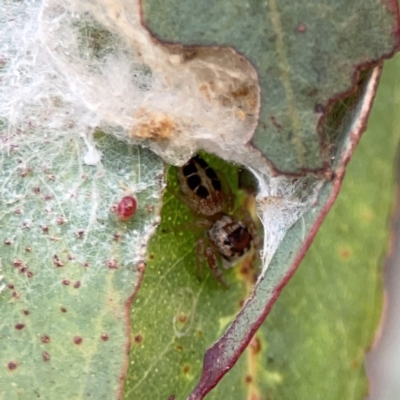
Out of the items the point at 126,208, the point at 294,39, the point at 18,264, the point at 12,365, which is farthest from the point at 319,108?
the point at 12,365

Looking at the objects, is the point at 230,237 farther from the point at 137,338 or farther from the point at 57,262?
the point at 57,262

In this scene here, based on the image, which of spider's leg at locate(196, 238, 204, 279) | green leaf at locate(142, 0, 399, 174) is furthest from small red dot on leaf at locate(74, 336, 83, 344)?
green leaf at locate(142, 0, 399, 174)

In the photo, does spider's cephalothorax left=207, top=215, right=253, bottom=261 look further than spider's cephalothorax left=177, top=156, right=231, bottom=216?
Yes

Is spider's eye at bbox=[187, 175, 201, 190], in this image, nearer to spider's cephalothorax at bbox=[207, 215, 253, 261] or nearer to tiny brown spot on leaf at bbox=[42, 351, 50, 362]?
spider's cephalothorax at bbox=[207, 215, 253, 261]

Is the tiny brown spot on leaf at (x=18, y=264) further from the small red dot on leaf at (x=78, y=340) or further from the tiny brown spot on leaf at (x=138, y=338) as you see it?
the tiny brown spot on leaf at (x=138, y=338)

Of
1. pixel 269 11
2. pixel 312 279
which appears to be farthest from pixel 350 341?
pixel 269 11

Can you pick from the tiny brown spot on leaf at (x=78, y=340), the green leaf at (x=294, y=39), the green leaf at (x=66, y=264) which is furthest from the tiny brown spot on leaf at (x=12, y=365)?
the green leaf at (x=294, y=39)
